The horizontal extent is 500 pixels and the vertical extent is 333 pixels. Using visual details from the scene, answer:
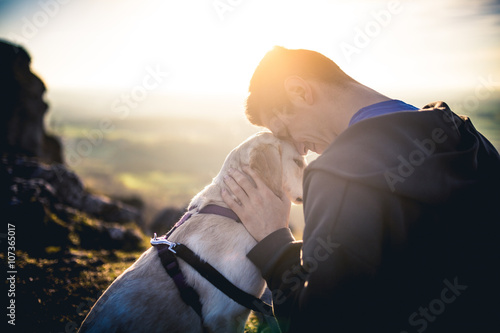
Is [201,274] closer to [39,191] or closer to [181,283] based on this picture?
[181,283]

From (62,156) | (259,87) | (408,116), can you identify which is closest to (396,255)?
(408,116)

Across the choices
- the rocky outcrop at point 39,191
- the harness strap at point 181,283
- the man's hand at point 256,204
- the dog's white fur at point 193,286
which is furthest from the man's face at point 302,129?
the rocky outcrop at point 39,191

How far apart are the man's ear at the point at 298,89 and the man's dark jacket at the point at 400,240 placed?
89cm

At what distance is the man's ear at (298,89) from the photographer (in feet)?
7.65

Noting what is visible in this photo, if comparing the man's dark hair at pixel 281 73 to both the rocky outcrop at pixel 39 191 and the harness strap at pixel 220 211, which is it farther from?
the rocky outcrop at pixel 39 191

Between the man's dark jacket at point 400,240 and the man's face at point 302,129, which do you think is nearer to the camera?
the man's dark jacket at point 400,240

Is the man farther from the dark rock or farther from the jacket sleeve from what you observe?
the dark rock

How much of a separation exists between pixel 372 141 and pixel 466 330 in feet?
3.53

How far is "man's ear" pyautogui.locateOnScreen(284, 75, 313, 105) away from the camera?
233cm

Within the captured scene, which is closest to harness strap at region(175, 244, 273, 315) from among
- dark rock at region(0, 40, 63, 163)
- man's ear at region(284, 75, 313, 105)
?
man's ear at region(284, 75, 313, 105)

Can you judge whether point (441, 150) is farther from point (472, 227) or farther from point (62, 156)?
point (62, 156)

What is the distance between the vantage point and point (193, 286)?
230cm

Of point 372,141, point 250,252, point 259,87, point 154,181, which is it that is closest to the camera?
point 372,141

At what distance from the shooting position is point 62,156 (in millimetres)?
9672
